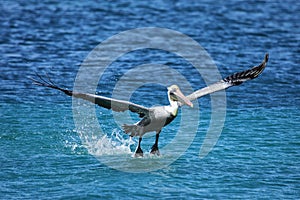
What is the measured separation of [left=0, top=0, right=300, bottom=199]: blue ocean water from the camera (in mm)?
13133

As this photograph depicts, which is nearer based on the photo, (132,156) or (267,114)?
(132,156)

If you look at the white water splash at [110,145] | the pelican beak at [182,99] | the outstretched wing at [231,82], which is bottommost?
the white water splash at [110,145]

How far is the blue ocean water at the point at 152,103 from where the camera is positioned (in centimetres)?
1313

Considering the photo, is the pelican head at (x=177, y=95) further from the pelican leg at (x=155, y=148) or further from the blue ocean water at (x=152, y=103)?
the blue ocean water at (x=152, y=103)

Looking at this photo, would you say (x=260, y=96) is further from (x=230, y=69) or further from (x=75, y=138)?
(x=75, y=138)

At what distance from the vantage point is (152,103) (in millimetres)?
18453

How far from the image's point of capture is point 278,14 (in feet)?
98.0

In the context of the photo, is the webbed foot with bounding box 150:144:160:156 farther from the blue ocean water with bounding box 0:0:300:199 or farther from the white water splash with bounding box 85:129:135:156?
the white water splash with bounding box 85:129:135:156

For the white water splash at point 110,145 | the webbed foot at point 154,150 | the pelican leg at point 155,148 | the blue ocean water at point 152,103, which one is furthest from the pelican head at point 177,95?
the white water splash at point 110,145

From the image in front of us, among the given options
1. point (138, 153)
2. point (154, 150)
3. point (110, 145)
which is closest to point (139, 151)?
point (138, 153)

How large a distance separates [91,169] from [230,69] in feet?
29.3

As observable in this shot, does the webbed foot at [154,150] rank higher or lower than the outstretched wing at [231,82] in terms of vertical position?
lower

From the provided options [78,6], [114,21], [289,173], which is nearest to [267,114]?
[289,173]

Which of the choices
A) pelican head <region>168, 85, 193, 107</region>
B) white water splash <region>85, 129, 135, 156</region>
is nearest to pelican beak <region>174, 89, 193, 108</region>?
pelican head <region>168, 85, 193, 107</region>
